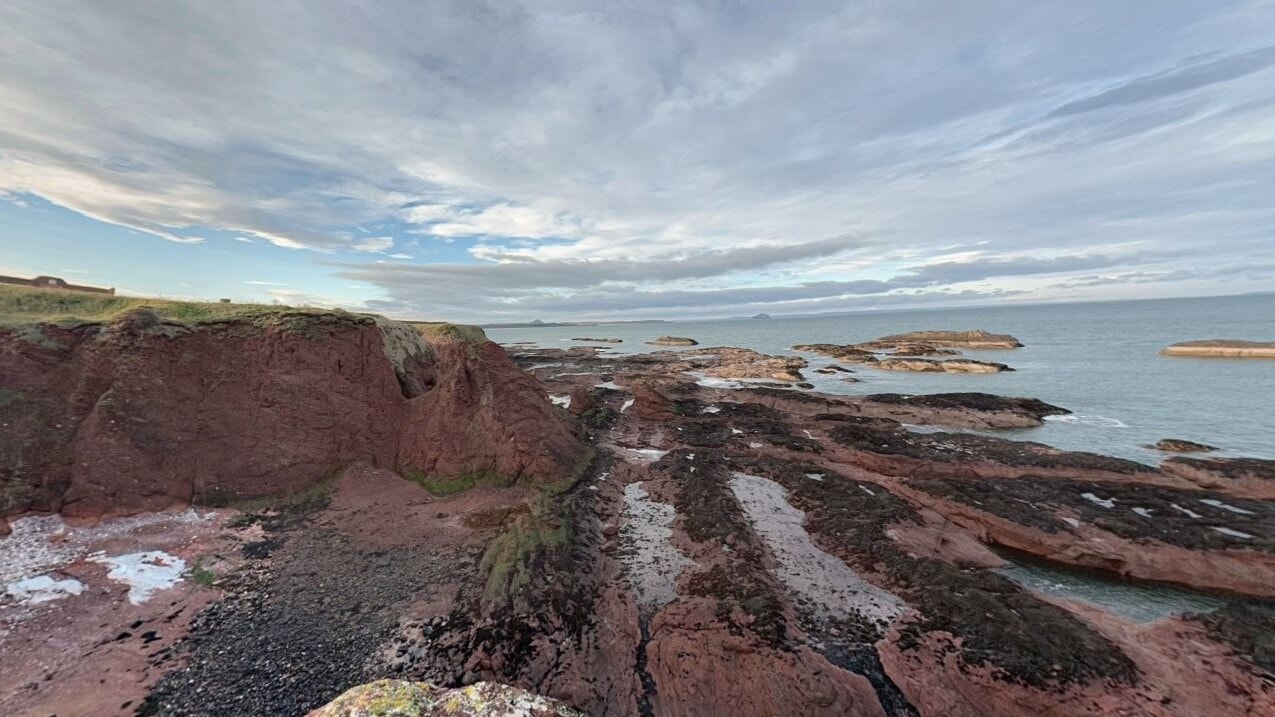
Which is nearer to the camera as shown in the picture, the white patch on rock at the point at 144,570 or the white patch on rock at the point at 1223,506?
the white patch on rock at the point at 144,570

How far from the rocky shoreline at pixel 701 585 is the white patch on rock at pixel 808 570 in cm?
9


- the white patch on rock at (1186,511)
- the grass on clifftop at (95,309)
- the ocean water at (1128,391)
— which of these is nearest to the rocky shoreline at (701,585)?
the white patch on rock at (1186,511)

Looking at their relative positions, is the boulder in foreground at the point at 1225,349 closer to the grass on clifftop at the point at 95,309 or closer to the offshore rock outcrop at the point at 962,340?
the offshore rock outcrop at the point at 962,340

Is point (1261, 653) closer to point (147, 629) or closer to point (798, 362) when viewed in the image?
point (147, 629)

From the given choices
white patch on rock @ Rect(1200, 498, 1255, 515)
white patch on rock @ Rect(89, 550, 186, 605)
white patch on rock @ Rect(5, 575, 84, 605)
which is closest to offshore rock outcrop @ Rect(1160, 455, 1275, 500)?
white patch on rock @ Rect(1200, 498, 1255, 515)

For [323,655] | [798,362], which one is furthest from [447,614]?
[798,362]

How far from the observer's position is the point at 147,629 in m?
9.75

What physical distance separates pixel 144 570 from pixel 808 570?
697 inches

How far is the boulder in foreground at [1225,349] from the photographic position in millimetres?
54619

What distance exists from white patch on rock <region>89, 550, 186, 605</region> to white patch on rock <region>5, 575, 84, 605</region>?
61 centimetres

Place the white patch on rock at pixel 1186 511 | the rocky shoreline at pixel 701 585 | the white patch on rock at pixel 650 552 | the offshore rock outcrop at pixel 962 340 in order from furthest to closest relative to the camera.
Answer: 1. the offshore rock outcrop at pixel 962 340
2. the white patch on rock at pixel 1186 511
3. the white patch on rock at pixel 650 552
4. the rocky shoreline at pixel 701 585

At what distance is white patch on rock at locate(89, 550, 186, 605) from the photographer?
10844mm

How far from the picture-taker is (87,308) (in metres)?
16.6

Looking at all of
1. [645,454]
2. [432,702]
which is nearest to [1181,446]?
[645,454]
